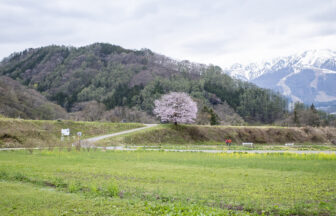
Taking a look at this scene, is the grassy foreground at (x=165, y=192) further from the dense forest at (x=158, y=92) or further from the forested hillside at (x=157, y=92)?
the dense forest at (x=158, y=92)

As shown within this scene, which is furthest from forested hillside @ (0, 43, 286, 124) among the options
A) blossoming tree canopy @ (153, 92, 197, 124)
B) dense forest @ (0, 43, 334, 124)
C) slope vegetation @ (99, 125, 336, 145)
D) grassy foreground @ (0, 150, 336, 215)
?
grassy foreground @ (0, 150, 336, 215)

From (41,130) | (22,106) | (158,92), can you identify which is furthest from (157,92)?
(41,130)

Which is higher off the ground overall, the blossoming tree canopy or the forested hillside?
the forested hillside

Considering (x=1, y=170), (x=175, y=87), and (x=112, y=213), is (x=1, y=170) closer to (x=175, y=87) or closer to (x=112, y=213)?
(x=112, y=213)

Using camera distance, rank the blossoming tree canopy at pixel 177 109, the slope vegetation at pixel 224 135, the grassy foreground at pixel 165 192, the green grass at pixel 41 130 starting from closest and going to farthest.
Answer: the grassy foreground at pixel 165 192
the green grass at pixel 41 130
the slope vegetation at pixel 224 135
the blossoming tree canopy at pixel 177 109

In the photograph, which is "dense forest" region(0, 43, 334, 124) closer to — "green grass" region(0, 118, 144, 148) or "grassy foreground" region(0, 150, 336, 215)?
"green grass" region(0, 118, 144, 148)

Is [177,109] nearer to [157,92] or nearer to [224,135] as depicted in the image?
[224,135]

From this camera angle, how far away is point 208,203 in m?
12.1

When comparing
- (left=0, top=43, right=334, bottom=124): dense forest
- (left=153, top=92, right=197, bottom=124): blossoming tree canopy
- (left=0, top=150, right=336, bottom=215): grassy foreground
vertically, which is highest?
(left=0, top=43, right=334, bottom=124): dense forest

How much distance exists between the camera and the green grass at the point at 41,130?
45.1 m

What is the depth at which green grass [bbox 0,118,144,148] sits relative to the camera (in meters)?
45.1

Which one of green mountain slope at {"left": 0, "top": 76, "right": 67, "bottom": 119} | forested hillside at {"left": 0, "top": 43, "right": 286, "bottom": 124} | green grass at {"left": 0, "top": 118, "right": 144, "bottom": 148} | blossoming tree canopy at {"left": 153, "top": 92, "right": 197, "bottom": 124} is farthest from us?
forested hillside at {"left": 0, "top": 43, "right": 286, "bottom": 124}

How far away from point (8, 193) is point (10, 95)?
81934 millimetres

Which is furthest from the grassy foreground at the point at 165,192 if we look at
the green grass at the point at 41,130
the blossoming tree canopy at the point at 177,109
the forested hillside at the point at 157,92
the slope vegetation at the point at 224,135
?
the forested hillside at the point at 157,92
